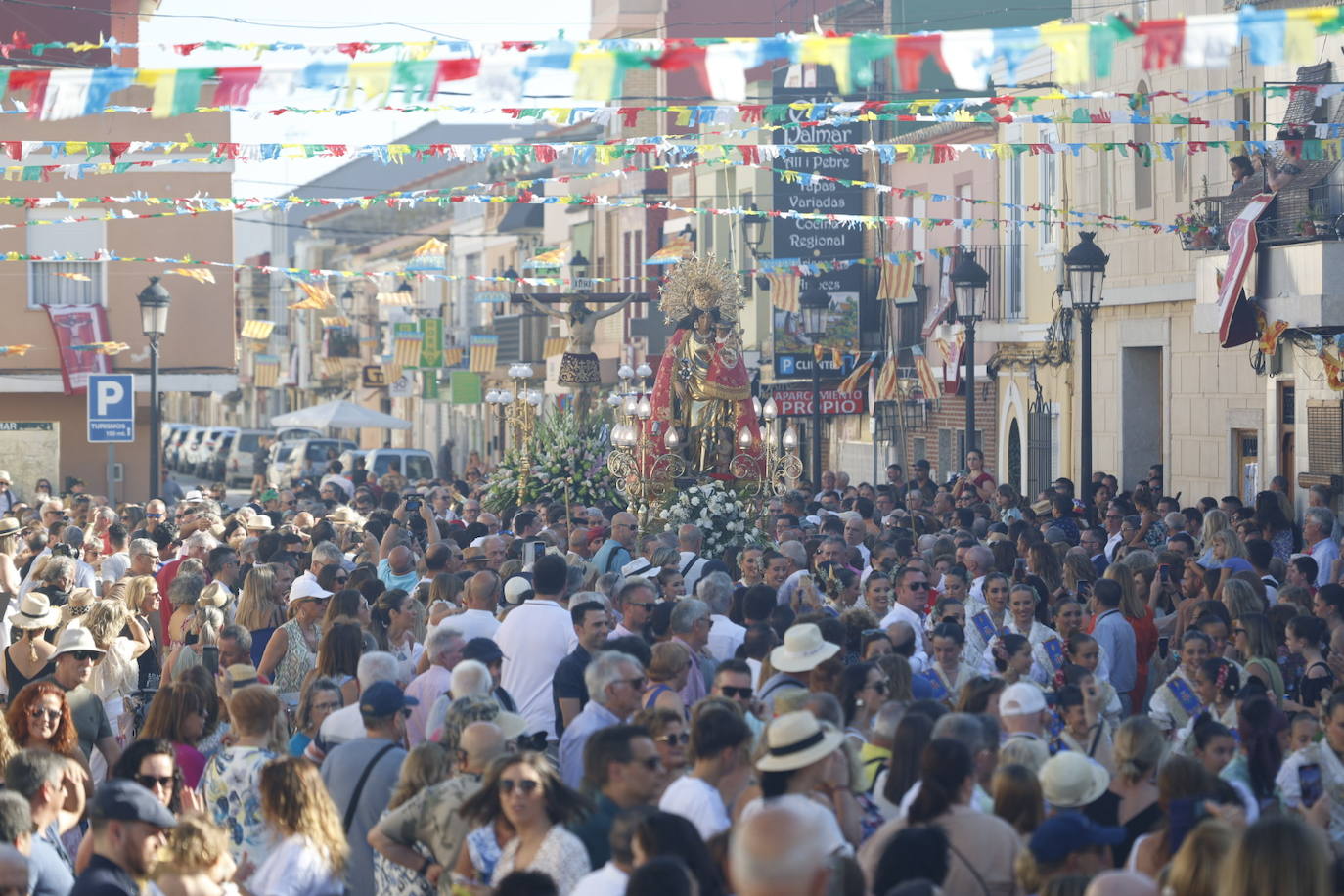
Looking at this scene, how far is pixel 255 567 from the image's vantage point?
1195 centimetres

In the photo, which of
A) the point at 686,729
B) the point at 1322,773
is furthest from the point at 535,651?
the point at 1322,773

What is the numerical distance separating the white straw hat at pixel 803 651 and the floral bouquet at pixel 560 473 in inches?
519

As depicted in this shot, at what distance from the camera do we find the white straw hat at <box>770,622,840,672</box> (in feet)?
28.7

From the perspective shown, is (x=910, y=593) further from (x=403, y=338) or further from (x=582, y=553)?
(x=403, y=338)

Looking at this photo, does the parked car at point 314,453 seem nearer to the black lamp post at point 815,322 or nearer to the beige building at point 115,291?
the beige building at point 115,291

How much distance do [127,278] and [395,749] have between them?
88.6ft

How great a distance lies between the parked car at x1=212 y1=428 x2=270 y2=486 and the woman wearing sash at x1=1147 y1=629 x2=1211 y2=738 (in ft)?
151

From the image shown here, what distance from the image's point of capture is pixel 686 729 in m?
7.81

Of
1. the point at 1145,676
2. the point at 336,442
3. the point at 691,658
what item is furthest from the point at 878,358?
the point at 691,658

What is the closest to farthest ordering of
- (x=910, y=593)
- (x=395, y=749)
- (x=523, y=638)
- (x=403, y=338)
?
(x=395, y=749), (x=523, y=638), (x=910, y=593), (x=403, y=338)

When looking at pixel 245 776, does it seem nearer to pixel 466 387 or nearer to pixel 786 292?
pixel 786 292

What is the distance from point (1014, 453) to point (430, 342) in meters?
33.0

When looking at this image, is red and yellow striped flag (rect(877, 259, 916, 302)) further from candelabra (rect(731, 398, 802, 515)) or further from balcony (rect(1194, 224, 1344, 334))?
candelabra (rect(731, 398, 802, 515))

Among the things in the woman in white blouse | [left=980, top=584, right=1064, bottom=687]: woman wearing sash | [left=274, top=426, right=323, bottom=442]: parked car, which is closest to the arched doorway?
[left=980, top=584, right=1064, bottom=687]: woman wearing sash
